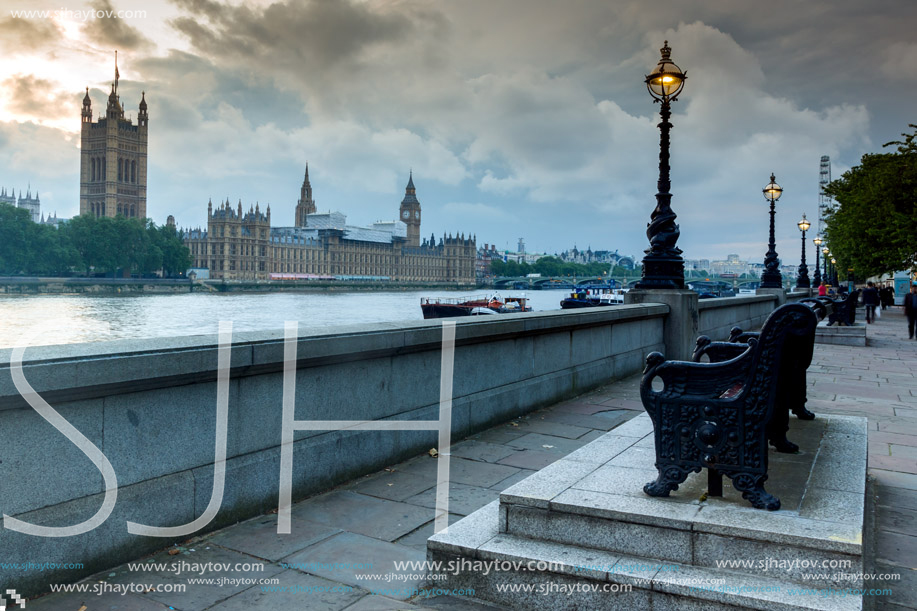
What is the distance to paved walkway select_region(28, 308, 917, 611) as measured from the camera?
320cm

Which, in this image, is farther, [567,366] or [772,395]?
[567,366]

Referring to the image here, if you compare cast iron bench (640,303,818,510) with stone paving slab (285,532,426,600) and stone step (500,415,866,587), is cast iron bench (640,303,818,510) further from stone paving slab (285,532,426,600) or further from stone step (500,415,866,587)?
stone paving slab (285,532,426,600)

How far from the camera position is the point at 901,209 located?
30.1 m

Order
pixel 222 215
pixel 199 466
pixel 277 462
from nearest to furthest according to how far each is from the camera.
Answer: pixel 199 466, pixel 277 462, pixel 222 215

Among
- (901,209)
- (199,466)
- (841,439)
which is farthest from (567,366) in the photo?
(901,209)

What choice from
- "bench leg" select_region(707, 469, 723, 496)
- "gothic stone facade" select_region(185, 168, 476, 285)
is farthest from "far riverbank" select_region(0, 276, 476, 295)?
"bench leg" select_region(707, 469, 723, 496)

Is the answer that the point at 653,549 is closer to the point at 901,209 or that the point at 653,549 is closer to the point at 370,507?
the point at 370,507

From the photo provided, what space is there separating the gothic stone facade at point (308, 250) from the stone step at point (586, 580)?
151 metres

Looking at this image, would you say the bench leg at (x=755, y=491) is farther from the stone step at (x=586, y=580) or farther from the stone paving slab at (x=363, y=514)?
the stone paving slab at (x=363, y=514)

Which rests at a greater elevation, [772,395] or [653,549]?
[772,395]

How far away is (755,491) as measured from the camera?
130 inches

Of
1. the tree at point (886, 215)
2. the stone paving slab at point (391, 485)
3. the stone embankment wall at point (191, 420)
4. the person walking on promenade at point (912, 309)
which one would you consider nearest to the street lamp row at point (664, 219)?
the stone embankment wall at point (191, 420)

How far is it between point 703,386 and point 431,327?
9.13 feet

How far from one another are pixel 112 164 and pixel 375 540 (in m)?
165
